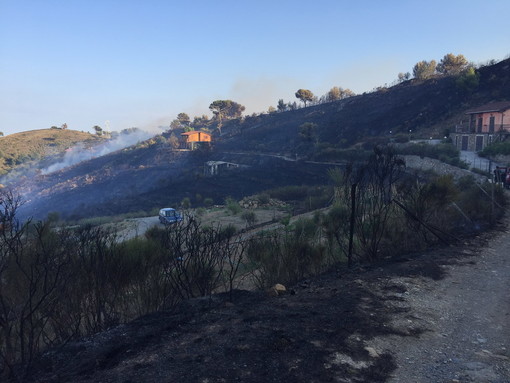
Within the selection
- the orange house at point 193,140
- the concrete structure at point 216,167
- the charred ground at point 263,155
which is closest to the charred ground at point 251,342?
the charred ground at point 263,155

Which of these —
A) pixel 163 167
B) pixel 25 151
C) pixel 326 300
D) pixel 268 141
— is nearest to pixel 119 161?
pixel 163 167

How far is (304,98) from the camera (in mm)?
95812

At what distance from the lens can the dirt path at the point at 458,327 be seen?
4574mm

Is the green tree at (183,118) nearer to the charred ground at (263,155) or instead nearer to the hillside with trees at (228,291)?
the charred ground at (263,155)

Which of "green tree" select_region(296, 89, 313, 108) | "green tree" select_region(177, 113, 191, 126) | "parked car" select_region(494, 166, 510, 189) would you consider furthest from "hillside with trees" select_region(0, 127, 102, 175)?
"parked car" select_region(494, 166, 510, 189)

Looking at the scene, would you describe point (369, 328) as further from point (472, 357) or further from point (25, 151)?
point (25, 151)

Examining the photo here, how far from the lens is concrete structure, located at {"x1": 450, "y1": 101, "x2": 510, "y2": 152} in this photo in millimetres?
34438

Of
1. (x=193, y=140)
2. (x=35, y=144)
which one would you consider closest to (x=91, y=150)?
(x=35, y=144)

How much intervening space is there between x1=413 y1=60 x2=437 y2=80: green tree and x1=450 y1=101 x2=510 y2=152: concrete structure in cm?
3849

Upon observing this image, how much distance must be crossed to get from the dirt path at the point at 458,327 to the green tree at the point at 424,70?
74843 millimetres

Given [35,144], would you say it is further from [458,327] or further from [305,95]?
[458,327]

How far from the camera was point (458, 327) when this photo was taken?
5855 millimetres

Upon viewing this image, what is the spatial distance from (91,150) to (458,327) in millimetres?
117053

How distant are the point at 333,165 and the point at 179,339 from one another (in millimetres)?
41966
